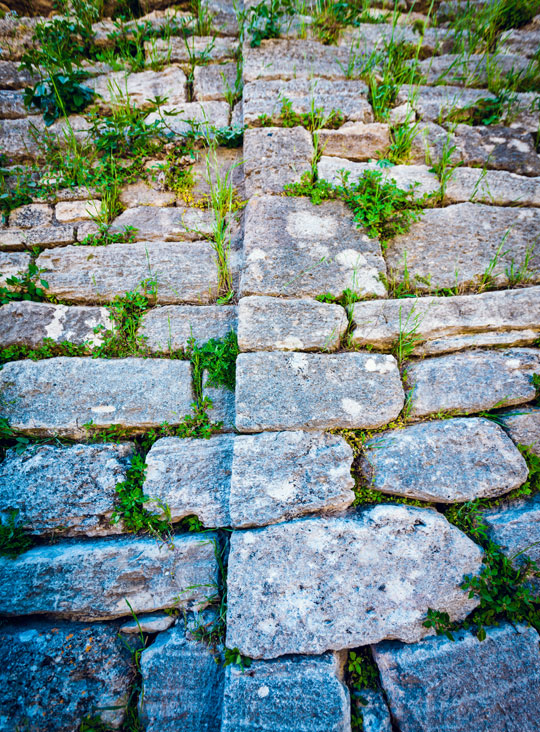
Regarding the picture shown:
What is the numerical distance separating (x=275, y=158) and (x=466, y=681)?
2.69 metres

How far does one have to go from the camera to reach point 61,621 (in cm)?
143

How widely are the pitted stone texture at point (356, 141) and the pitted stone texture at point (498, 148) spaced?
21.0 inches

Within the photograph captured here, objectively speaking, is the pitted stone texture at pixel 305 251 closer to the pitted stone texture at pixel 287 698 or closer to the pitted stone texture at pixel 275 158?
the pitted stone texture at pixel 275 158

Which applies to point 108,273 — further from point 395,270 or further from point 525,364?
point 525,364

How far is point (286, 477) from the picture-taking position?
54.6 inches

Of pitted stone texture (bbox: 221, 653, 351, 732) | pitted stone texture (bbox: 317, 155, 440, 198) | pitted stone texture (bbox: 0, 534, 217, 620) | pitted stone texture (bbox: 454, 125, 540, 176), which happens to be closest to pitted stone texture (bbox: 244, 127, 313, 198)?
pitted stone texture (bbox: 317, 155, 440, 198)

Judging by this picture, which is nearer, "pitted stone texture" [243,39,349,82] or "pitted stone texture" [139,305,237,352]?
"pitted stone texture" [139,305,237,352]

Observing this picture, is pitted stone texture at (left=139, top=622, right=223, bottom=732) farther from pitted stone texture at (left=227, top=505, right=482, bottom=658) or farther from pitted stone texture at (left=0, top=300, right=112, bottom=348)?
pitted stone texture at (left=0, top=300, right=112, bottom=348)

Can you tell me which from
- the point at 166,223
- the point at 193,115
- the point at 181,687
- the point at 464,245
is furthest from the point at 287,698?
the point at 193,115

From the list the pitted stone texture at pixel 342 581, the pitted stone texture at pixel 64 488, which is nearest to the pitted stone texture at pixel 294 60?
the pitted stone texture at pixel 64 488

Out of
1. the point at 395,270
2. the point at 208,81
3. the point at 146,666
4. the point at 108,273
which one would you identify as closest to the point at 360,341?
the point at 395,270

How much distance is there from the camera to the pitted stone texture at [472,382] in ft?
5.13

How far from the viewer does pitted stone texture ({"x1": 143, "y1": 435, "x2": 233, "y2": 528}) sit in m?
1.49

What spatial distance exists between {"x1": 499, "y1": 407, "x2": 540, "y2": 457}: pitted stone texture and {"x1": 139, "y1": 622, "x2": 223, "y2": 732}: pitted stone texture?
171 centimetres
